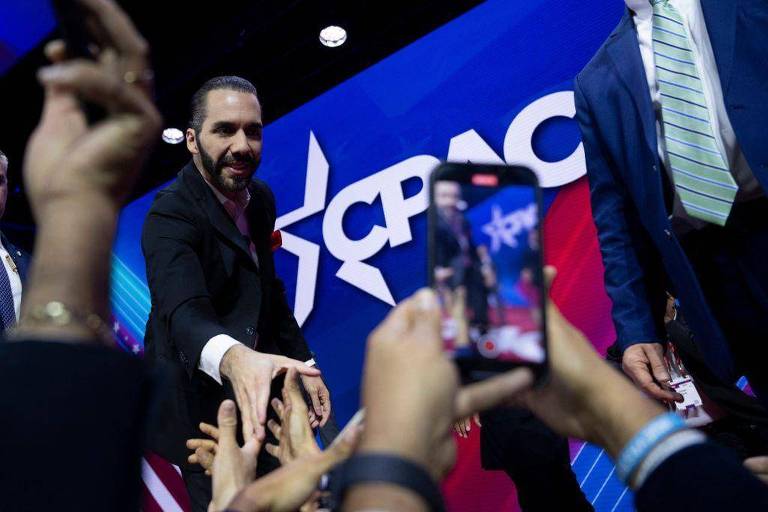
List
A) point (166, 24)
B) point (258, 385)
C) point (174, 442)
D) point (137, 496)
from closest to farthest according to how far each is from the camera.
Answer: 1. point (137, 496)
2. point (258, 385)
3. point (174, 442)
4. point (166, 24)

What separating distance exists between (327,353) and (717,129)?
2.76 meters

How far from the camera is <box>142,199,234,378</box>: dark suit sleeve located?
2.16 m

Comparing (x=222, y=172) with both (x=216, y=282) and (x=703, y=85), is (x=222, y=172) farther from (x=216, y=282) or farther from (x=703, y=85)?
(x=703, y=85)

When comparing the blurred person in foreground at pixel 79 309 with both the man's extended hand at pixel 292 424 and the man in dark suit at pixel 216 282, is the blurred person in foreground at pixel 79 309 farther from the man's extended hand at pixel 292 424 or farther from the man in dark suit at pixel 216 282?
the man in dark suit at pixel 216 282

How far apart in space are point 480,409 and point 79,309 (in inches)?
14.1

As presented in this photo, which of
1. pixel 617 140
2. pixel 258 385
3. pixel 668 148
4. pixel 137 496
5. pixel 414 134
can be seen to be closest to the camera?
pixel 137 496

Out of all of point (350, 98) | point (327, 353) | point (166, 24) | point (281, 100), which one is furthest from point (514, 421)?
point (166, 24)

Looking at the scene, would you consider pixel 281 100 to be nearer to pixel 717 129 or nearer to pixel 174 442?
pixel 174 442

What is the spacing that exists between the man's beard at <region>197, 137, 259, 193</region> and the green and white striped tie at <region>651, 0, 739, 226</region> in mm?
1538

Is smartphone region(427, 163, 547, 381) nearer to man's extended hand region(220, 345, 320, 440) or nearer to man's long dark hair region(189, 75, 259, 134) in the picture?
man's extended hand region(220, 345, 320, 440)

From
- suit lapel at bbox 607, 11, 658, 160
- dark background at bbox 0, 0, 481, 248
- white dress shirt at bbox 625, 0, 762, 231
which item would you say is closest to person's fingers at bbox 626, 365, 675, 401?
white dress shirt at bbox 625, 0, 762, 231

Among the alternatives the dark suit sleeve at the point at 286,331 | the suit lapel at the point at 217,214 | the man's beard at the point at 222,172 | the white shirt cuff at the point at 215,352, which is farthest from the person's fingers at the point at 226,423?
the man's beard at the point at 222,172

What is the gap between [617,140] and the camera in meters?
2.04

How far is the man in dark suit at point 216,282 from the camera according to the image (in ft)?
6.96
